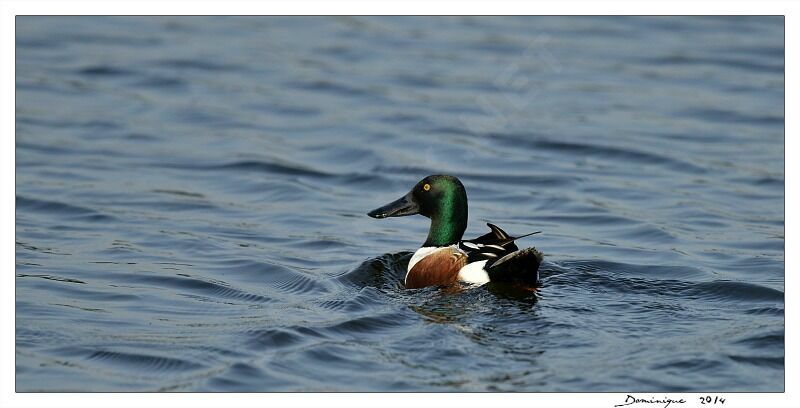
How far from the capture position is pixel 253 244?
10500 millimetres

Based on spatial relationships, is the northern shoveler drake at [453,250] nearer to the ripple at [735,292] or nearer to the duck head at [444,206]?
the duck head at [444,206]

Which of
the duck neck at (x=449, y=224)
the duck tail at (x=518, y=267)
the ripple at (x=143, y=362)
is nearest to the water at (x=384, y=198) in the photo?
the ripple at (x=143, y=362)

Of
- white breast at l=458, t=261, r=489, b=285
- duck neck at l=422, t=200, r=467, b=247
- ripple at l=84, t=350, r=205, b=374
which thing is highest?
duck neck at l=422, t=200, r=467, b=247

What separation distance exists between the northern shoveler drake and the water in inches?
8.7

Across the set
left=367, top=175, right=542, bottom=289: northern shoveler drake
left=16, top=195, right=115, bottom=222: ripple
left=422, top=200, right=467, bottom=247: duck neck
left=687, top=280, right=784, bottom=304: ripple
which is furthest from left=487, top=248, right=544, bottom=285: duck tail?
left=16, top=195, right=115, bottom=222: ripple

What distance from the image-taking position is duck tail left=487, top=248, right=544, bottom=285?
8.40 m

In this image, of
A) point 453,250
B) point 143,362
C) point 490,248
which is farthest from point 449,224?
point 143,362

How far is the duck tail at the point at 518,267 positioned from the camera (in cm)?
840

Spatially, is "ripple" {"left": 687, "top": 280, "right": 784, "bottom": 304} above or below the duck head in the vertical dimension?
below

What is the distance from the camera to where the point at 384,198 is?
12.3m

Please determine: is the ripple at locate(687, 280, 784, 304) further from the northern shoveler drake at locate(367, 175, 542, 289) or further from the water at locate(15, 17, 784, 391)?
the northern shoveler drake at locate(367, 175, 542, 289)

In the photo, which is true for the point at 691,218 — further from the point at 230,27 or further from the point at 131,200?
the point at 230,27
